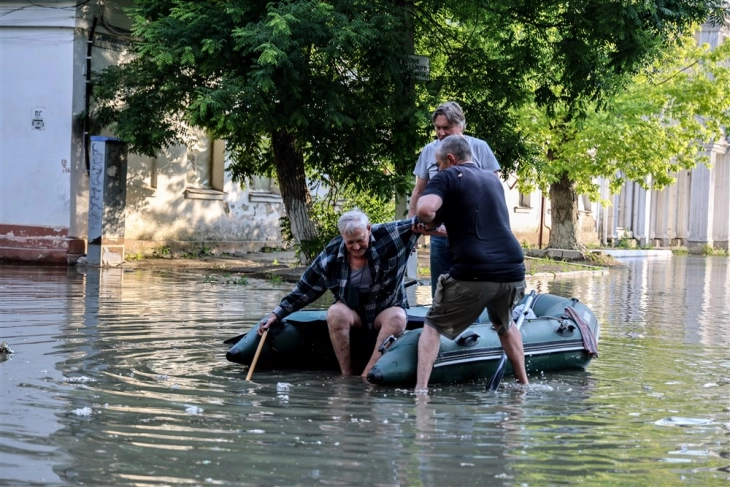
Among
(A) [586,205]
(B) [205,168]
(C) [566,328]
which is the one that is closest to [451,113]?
(C) [566,328]

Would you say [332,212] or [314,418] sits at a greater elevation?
[332,212]

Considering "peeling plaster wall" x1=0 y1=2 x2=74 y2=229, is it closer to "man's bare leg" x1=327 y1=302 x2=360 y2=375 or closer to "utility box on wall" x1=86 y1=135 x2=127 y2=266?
"utility box on wall" x1=86 y1=135 x2=127 y2=266

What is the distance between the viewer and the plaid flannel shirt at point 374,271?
329 inches

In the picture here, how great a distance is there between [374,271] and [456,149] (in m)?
1.10

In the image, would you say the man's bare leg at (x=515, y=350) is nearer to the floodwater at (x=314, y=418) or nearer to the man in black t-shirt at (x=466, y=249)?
the floodwater at (x=314, y=418)

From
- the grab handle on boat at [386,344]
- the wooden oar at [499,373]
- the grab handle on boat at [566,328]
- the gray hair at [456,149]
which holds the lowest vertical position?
the wooden oar at [499,373]

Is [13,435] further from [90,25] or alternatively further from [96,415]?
[90,25]

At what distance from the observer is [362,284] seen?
8461 mm

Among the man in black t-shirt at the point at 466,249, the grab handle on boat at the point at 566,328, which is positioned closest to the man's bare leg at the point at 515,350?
the man in black t-shirt at the point at 466,249

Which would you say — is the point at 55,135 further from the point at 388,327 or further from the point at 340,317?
the point at 388,327

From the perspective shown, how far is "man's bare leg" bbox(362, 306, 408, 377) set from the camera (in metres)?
8.45

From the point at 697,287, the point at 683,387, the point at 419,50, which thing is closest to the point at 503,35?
the point at 419,50

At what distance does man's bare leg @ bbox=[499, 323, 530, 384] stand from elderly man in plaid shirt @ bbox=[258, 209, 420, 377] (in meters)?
0.75

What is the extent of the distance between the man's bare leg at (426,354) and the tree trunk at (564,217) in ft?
74.4
